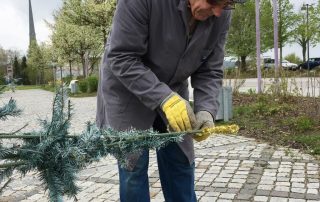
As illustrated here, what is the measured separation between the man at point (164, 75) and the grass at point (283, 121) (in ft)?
12.4

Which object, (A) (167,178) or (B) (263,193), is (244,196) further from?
(A) (167,178)

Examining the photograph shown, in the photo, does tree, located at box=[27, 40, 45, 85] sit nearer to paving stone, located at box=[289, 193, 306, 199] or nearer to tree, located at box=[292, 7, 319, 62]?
tree, located at box=[292, 7, 319, 62]

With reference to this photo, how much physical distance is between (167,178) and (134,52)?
0.84m

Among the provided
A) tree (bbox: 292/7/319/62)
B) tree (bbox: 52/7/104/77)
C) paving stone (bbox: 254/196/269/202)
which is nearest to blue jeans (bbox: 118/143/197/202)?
paving stone (bbox: 254/196/269/202)

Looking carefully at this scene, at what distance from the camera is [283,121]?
26.5ft

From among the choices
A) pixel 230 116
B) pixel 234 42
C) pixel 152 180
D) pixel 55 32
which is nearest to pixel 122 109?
pixel 152 180

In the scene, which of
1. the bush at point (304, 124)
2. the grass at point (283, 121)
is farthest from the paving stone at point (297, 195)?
the bush at point (304, 124)

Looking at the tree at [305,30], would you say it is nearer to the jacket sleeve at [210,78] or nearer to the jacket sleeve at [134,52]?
the jacket sleeve at [210,78]

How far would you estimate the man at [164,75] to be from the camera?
221 centimetres

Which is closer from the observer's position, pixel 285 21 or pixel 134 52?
pixel 134 52

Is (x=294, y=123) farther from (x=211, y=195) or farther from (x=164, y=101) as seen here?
(x=164, y=101)

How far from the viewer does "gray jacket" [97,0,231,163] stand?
7.30 feet

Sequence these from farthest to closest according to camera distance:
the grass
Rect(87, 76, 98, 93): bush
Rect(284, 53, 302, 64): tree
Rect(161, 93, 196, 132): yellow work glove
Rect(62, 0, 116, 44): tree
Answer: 1. Rect(284, 53, 302, 64): tree
2. Rect(87, 76, 98, 93): bush
3. Rect(62, 0, 116, 44): tree
4. the grass
5. Rect(161, 93, 196, 132): yellow work glove

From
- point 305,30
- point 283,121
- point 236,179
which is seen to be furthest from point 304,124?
point 305,30
